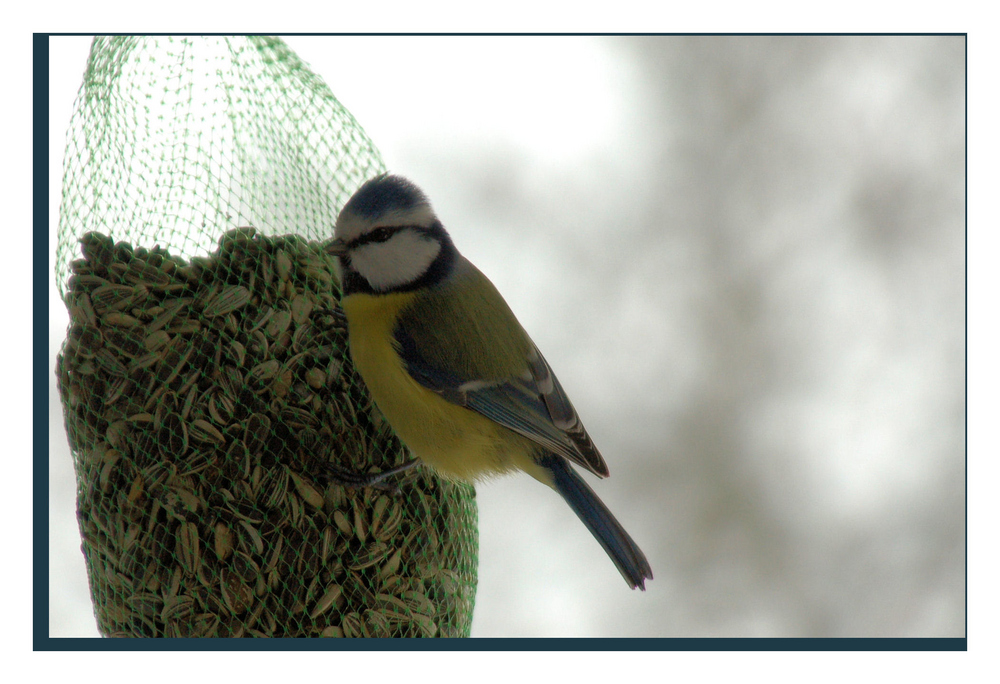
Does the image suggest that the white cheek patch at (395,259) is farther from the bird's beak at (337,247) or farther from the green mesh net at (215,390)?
the green mesh net at (215,390)

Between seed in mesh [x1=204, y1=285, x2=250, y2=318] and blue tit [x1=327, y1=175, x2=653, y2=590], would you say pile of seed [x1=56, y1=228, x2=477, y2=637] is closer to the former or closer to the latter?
seed in mesh [x1=204, y1=285, x2=250, y2=318]

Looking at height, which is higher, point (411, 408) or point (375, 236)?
point (375, 236)

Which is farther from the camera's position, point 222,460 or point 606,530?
point 606,530

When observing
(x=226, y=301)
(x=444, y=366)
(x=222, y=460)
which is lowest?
(x=222, y=460)

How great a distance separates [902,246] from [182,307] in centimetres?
364

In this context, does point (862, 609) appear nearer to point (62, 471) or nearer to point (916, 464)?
point (916, 464)

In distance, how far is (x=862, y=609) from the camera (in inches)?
174

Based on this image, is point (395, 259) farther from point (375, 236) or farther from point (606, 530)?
point (606, 530)

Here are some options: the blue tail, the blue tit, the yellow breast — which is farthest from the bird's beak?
the blue tail

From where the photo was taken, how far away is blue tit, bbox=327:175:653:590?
209 cm

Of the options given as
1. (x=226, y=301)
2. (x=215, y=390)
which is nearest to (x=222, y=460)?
(x=215, y=390)

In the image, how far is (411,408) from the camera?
2.10 m

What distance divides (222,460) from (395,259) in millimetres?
603

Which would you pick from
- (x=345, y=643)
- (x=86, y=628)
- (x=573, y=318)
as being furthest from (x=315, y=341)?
(x=573, y=318)
